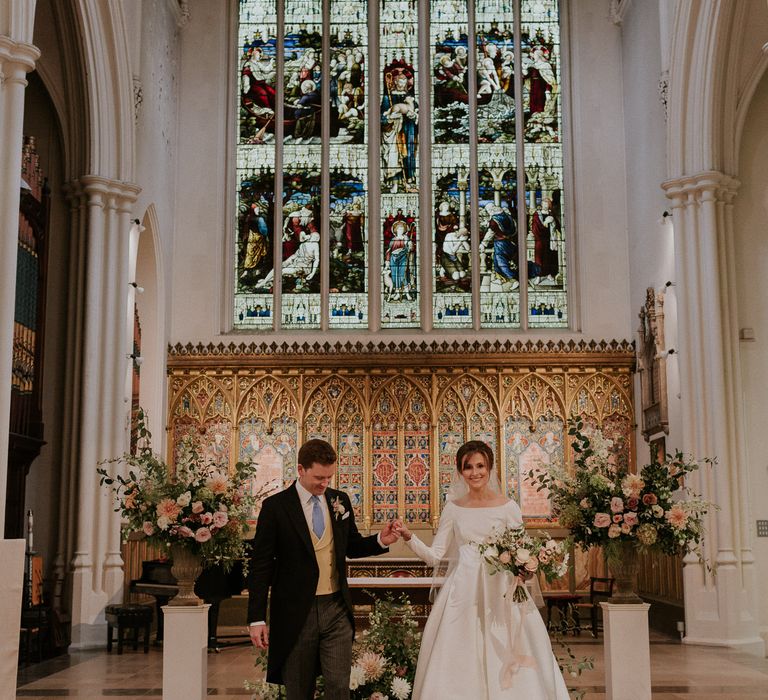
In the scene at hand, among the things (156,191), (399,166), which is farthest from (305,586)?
(399,166)

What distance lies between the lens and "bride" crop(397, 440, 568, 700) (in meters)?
5.64

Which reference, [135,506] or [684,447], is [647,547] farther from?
[684,447]

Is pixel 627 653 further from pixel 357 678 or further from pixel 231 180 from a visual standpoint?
pixel 231 180

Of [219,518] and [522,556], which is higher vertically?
[219,518]

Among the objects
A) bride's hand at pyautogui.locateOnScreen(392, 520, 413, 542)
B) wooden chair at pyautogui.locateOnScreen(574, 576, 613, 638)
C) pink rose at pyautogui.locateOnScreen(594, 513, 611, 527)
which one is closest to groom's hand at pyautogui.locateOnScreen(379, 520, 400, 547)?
bride's hand at pyautogui.locateOnScreen(392, 520, 413, 542)

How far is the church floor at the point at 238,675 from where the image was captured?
8117mm

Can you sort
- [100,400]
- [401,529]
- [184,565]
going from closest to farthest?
[401,529] → [184,565] → [100,400]

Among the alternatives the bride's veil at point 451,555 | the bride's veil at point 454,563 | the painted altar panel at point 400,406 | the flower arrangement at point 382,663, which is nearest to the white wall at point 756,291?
the painted altar panel at point 400,406

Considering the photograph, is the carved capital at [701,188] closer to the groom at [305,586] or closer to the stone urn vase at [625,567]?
the stone urn vase at [625,567]

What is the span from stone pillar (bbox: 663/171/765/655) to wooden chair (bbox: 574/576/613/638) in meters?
1.10

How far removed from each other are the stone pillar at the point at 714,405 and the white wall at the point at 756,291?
0.30m

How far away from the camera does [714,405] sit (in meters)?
11.5

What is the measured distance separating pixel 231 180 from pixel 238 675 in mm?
8270

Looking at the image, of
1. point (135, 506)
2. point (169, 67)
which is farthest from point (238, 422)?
point (135, 506)
